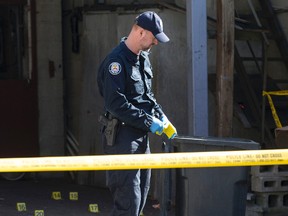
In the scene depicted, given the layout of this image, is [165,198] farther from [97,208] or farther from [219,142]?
[97,208]

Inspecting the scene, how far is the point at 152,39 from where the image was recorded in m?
5.21

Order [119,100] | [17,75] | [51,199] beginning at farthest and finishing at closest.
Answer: [17,75] < [51,199] < [119,100]

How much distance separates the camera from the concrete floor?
Answer: 24.6ft

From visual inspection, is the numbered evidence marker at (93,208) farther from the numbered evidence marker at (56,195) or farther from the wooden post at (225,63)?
the wooden post at (225,63)

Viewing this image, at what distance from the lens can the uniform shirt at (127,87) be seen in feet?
16.7

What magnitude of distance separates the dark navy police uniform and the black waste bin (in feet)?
1.31

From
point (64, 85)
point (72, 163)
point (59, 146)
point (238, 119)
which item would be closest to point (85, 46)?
point (64, 85)

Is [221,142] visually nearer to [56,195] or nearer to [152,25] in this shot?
[152,25]

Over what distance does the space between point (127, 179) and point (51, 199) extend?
10.6 ft

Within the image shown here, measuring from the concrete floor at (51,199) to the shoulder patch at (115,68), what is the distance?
223 centimetres

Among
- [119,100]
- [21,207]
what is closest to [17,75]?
[21,207]

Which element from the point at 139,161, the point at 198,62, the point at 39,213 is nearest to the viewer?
the point at 139,161

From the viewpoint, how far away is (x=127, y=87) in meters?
5.21

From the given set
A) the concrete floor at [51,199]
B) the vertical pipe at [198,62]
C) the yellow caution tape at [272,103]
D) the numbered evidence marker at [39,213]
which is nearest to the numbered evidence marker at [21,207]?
the concrete floor at [51,199]
